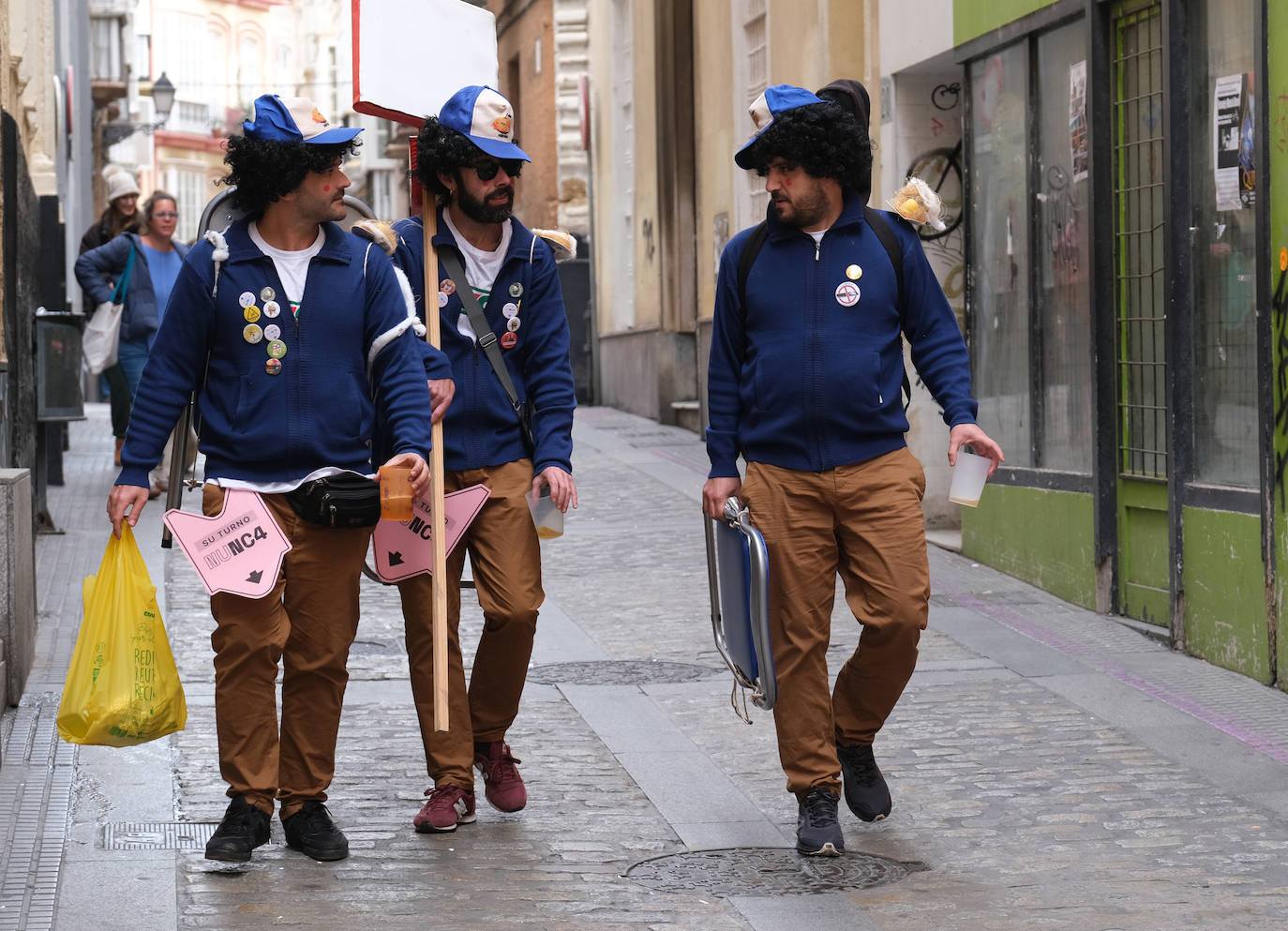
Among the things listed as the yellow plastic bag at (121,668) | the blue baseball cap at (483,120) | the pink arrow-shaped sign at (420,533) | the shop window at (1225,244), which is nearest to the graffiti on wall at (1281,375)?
the shop window at (1225,244)

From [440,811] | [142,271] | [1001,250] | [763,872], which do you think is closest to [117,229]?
[142,271]

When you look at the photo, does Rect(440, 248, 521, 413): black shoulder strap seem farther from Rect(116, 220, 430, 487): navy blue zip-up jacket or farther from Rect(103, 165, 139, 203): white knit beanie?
Rect(103, 165, 139, 203): white knit beanie

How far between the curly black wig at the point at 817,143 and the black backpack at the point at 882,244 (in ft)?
0.48

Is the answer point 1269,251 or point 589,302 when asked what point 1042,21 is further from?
point 589,302

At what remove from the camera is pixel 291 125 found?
5.41m

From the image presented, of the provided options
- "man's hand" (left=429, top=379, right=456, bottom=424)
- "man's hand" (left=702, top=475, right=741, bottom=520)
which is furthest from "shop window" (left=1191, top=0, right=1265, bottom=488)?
"man's hand" (left=429, top=379, right=456, bottom=424)

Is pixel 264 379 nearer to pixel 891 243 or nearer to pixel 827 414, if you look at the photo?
pixel 827 414

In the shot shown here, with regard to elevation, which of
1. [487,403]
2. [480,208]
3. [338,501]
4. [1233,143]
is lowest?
[338,501]

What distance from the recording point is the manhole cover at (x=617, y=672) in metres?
8.12

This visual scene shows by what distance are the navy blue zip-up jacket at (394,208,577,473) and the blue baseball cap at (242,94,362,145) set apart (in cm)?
49

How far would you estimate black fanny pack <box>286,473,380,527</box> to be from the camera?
17.6 ft

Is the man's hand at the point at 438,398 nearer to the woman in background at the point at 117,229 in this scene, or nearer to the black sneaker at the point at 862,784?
the black sneaker at the point at 862,784

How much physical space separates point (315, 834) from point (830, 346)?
1882 millimetres

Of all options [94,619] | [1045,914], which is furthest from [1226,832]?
[94,619]
